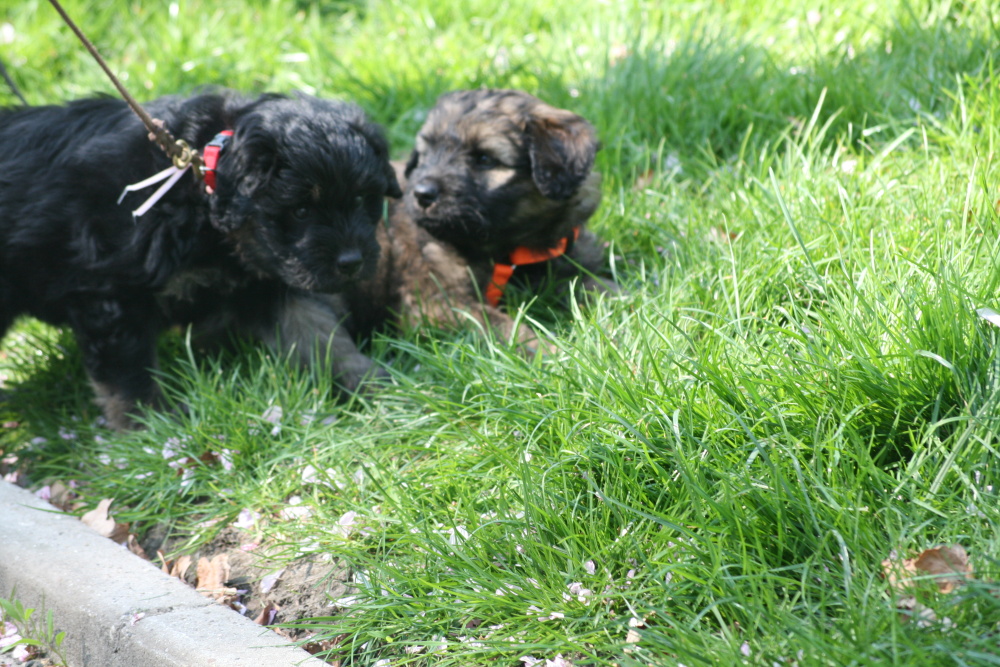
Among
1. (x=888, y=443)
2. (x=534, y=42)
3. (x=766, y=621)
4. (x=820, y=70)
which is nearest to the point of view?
(x=766, y=621)

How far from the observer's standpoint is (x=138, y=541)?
252 cm

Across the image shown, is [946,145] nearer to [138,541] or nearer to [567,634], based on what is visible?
[567,634]

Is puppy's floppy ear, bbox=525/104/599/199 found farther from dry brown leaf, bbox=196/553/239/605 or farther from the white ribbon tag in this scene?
dry brown leaf, bbox=196/553/239/605

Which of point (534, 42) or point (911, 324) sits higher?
point (534, 42)

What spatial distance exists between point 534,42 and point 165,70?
6.92 feet

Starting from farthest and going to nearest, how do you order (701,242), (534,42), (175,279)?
1. (534,42)
2. (701,242)
3. (175,279)

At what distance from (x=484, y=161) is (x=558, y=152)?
0.97 feet

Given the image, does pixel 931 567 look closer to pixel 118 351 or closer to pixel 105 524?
pixel 105 524

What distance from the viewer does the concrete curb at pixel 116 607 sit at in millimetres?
1865

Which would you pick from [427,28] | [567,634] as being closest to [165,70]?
[427,28]

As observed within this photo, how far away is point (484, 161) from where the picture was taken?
3262 mm

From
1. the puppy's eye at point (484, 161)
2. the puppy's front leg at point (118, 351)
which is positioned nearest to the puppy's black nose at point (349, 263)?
the puppy's front leg at point (118, 351)

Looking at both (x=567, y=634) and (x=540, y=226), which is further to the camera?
(x=540, y=226)

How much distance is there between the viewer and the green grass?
66.0 inches
